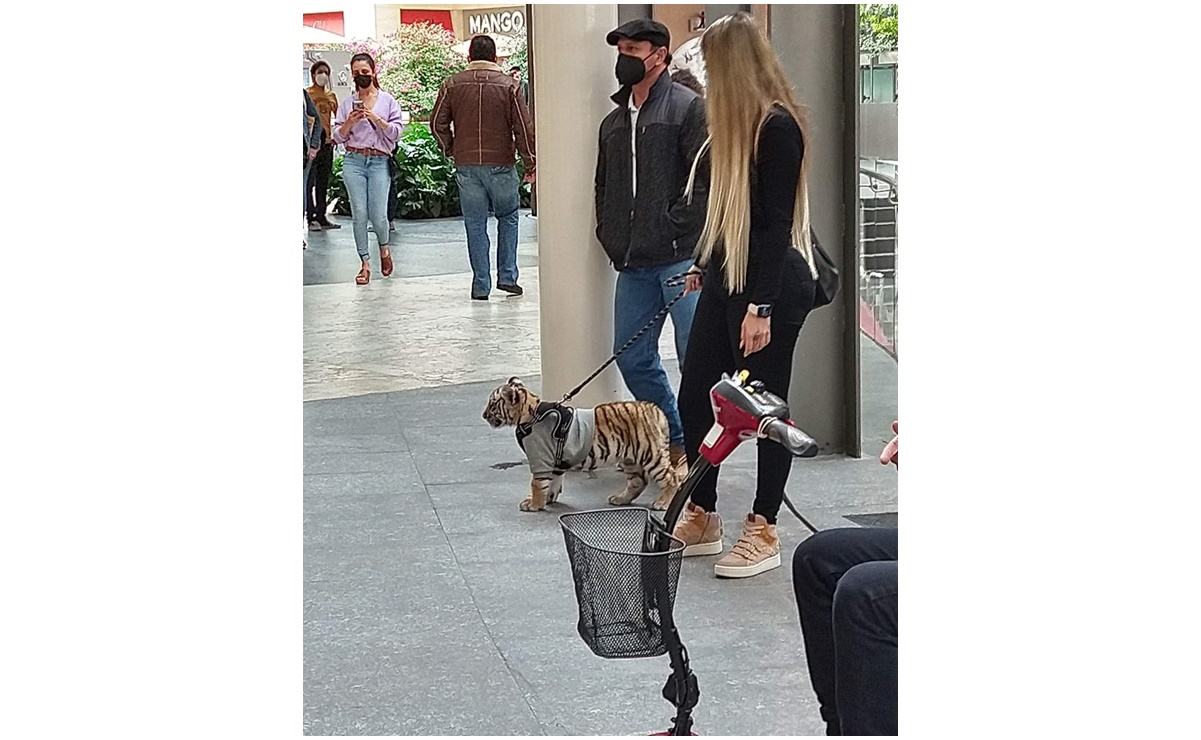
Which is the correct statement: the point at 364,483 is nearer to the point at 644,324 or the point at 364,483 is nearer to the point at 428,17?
the point at 644,324

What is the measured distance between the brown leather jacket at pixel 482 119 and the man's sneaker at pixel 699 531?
1663mm

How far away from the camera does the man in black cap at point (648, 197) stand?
12.2 feet

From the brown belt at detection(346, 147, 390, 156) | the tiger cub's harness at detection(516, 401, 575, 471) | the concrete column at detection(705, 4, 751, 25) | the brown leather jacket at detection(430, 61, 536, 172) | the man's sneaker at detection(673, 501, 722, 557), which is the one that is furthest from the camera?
the brown belt at detection(346, 147, 390, 156)

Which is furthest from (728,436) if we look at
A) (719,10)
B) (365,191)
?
(365,191)

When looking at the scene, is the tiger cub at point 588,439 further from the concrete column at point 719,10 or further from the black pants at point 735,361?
the concrete column at point 719,10

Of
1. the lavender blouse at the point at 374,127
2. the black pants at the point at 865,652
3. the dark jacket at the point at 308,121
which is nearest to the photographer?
the dark jacket at the point at 308,121

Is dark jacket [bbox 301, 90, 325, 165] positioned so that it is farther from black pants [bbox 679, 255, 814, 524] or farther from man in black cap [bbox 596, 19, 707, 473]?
man in black cap [bbox 596, 19, 707, 473]

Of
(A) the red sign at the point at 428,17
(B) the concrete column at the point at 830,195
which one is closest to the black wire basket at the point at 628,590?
(A) the red sign at the point at 428,17

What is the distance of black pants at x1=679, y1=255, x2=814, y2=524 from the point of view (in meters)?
3.00

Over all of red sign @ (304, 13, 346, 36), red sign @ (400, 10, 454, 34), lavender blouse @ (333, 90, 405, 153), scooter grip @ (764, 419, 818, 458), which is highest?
red sign @ (400, 10, 454, 34)

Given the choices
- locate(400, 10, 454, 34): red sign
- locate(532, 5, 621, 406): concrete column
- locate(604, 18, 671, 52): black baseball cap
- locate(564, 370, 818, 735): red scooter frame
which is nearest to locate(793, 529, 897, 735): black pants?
locate(564, 370, 818, 735): red scooter frame

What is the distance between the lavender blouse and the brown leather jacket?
167 mm

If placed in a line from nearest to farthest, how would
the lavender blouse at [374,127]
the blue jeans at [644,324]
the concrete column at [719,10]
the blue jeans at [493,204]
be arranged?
1. the concrete column at [719,10]
2. the blue jeans at [644,324]
3. the lavender blouse at [374,127]
4. the blue jeans at [493,204]
